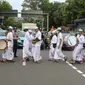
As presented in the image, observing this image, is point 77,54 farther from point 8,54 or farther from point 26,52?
point 8,54

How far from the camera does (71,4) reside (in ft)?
241

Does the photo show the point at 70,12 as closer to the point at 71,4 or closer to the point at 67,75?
the point at 71,4

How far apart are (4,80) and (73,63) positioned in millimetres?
6753

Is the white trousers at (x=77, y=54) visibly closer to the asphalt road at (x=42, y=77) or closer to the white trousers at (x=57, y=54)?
the white trousers at (x=57, y=54)

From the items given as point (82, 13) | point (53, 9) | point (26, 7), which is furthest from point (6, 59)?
point (26, 7)

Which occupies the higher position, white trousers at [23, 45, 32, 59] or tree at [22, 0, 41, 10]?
white trousers at [23, 45, 32, 59]

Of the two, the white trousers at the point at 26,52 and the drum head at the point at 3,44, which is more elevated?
the drum head at the point at 3,44

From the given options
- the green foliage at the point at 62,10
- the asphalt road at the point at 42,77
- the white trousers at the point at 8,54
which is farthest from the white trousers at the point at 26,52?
the green foliage at the point at 62,10

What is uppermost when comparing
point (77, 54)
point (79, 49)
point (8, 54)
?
point (79, 49)

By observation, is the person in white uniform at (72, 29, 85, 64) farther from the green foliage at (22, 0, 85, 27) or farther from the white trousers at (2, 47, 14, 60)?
the green foliage at (22, 0, 85, 27)

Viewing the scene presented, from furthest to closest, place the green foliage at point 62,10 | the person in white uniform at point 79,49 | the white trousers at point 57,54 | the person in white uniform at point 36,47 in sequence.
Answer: the green foliage at point 62,10 → the white trousers at point 57,54 → the person in white uniform at point 36,47 → the person in white uniform at point 79,49

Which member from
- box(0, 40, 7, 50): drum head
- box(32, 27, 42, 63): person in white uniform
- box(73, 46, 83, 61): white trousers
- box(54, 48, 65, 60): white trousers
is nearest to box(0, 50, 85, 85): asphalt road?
box(73, 46, 83, 61): white trousers

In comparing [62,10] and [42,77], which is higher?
[42,77]

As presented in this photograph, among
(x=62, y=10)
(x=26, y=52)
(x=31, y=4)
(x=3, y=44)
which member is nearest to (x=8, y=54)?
(x=3, y=44)
